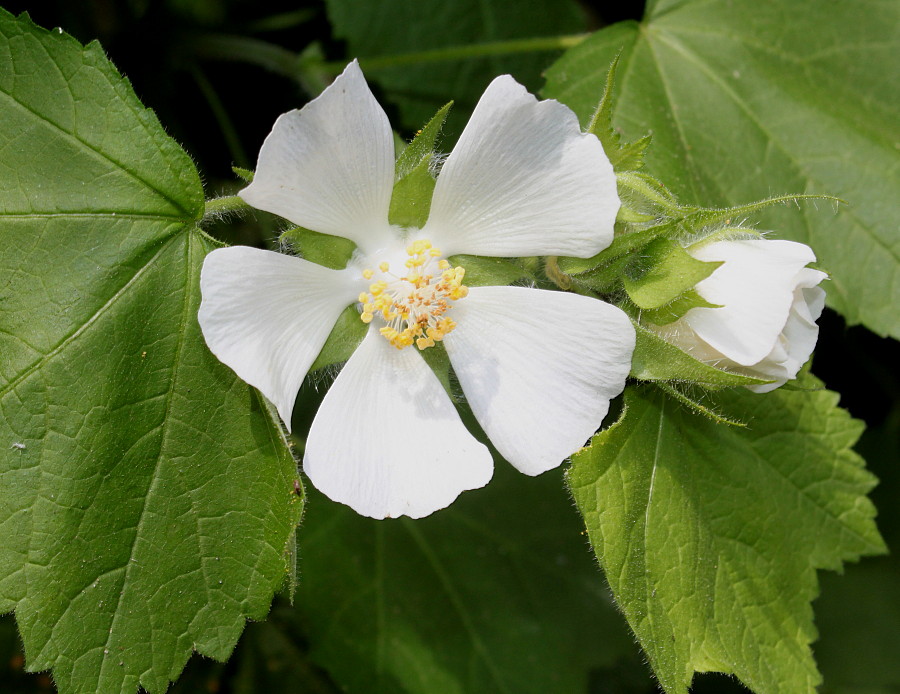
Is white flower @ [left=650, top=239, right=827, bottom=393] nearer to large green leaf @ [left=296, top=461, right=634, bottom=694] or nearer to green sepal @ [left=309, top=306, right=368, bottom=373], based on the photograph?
green sepal @ [left=309, top=306, right=368, bottom=373]

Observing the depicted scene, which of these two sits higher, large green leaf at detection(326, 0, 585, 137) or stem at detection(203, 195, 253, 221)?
stem at detection(203, 195, 253, 221)

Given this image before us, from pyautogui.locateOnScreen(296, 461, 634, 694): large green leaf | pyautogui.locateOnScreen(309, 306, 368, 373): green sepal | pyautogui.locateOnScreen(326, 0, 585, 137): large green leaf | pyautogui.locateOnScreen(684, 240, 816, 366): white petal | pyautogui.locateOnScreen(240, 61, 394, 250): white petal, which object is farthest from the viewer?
pyautogui.locateOnScreen(326, 0, 585, 137): large green leaf

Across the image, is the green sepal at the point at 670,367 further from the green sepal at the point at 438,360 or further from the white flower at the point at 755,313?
the green sepal at the point at 438,360

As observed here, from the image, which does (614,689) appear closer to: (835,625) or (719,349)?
→ (835,625)

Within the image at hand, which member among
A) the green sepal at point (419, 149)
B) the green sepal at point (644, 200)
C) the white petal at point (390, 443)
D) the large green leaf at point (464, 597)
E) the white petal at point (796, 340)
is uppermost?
the green sepal at point (419, 149)

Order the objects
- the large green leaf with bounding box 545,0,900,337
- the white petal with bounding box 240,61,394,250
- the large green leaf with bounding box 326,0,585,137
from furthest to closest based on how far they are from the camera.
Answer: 1. the large green leaf with bounding box 326,0,585,137
2. the large green leaf with bounding box 545,0,900,337
3. the white petal with bounding box 240,61,394,250

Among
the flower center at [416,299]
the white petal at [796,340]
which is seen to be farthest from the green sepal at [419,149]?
the white petal at [796,340]

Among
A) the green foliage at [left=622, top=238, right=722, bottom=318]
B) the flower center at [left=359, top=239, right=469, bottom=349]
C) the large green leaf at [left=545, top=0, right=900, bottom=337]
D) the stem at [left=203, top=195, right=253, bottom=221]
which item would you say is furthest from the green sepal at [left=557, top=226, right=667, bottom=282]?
the stem at [left=203, top=195, right=253, bottom=221]
